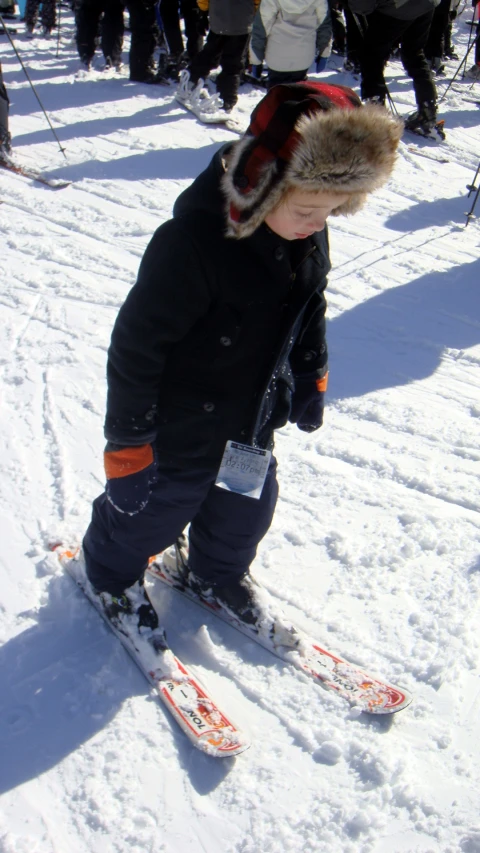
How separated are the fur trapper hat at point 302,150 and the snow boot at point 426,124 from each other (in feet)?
20.8

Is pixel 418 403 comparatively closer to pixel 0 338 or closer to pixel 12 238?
pixel 0 338

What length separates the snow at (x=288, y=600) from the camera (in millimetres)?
1751

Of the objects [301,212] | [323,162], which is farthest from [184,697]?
[323,162]

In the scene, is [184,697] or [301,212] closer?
[301,212]

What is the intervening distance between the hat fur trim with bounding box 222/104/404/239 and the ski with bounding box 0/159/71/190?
4.28m

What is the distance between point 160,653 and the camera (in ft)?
6.82

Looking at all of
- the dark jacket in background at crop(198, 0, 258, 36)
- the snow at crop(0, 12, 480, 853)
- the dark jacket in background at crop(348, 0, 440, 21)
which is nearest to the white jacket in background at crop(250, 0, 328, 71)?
the dark jacket in background at crop(348, 0, 440, 21)

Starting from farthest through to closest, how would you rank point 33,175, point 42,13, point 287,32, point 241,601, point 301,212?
point 42,13, point 287,32, point 33,175, point 241,601, point 301,212

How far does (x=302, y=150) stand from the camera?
1.41 meters

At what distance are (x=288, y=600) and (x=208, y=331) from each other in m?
1.13

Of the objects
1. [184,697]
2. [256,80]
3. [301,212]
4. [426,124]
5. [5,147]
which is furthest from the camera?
[256,80]

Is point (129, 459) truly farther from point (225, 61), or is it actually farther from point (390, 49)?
point (225, 61)

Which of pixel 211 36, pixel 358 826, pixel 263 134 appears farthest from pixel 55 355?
pixel 211 36

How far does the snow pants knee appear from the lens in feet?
6.34
